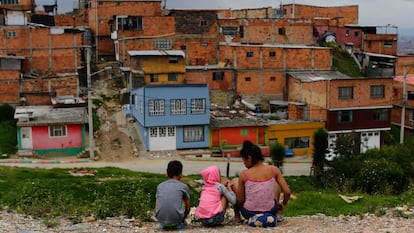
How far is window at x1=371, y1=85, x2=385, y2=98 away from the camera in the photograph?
116ft

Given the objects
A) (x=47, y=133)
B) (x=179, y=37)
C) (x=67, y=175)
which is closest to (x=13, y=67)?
(x=47, y=133)

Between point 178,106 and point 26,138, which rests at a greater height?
point 178,106

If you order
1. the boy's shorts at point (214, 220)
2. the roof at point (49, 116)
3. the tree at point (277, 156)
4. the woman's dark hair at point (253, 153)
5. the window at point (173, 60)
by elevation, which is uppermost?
the window at point (173, 60)

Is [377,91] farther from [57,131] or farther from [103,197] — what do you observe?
[103,197]

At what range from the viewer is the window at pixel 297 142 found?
33719 mm

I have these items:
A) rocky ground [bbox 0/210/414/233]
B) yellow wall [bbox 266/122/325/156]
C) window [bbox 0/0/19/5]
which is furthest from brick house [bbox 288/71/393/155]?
window [bbox 0/0/19/5]

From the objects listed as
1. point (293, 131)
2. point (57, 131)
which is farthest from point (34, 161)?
point (293, 131)

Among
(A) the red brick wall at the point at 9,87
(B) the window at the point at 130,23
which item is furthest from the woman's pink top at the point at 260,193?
(B) the window at the point at 130,23

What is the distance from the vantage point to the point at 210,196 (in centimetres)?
866

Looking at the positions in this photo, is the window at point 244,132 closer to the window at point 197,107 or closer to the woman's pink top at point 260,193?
the window at point 197,107

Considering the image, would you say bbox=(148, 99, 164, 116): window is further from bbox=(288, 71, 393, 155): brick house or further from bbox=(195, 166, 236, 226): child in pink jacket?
bbox=(195, 166, 236, 226): child in pink jacket

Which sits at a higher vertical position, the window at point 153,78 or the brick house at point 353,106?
the window at point 153,78

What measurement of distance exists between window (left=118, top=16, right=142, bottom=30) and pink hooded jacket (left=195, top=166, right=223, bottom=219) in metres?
34.2

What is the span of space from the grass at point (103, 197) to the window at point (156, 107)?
6777 mm
